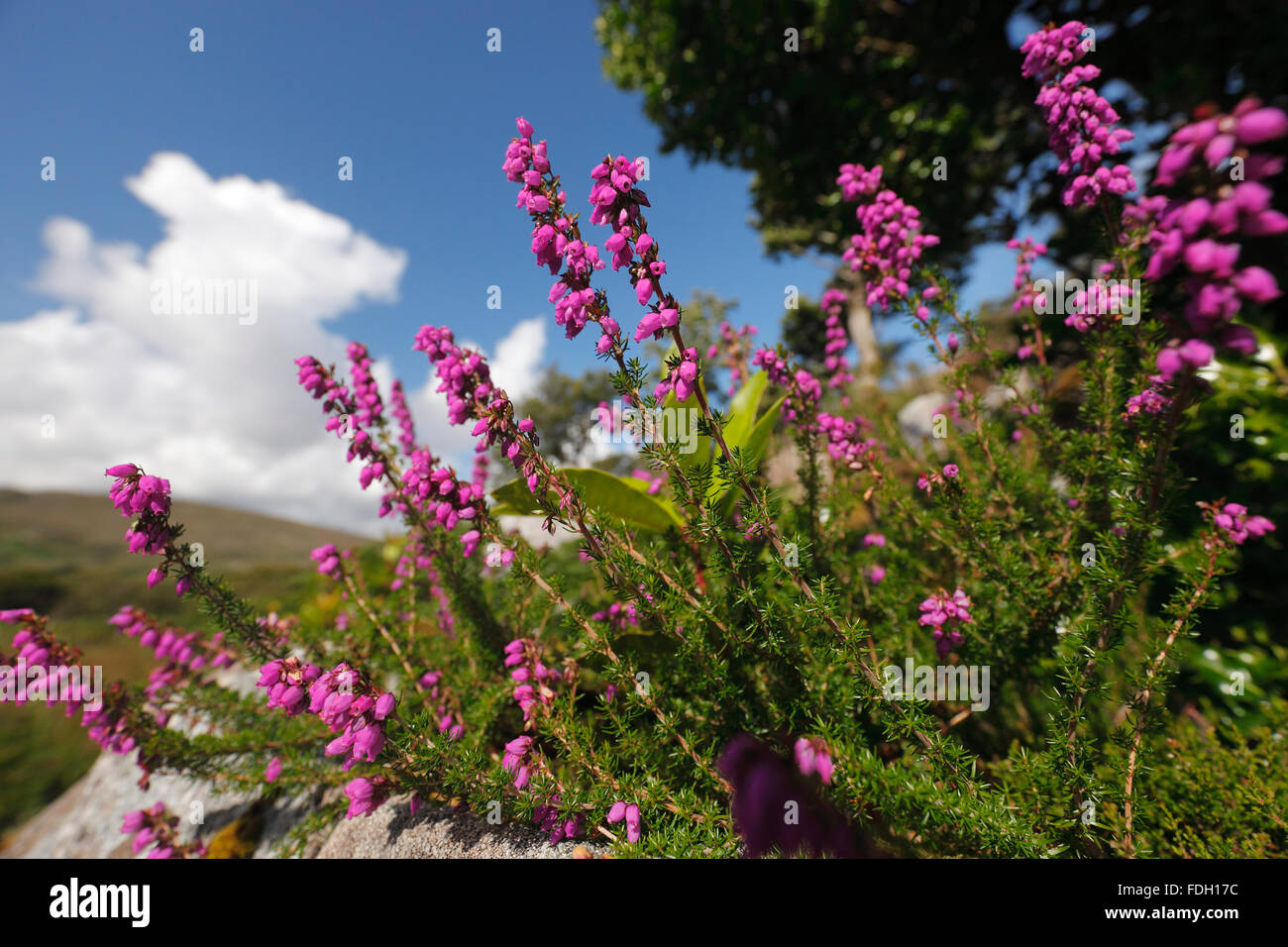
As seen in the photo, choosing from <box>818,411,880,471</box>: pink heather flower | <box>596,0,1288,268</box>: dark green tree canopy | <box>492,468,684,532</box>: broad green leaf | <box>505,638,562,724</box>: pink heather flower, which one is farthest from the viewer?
<box>596,0,1288,268</box>: dark green tree canopy

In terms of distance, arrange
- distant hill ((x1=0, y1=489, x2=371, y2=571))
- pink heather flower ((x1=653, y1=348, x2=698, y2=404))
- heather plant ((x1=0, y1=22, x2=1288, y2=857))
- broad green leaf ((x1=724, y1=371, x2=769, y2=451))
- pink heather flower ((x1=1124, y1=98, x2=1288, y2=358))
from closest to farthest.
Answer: pink heather flower ((x1=1124, y1=98, x2=1288, y2=358)) < pink heather flower ((x1=653, y1=348, x2=698, y2=404)) < heather plant ((x1=0, y1=22, x2=1288, y2=857)) < broad green leaf ((x1=724, y1=371, x2=769, y2=451)) < distant hill ((x1=0, y1=489, x2=371, y2=571))

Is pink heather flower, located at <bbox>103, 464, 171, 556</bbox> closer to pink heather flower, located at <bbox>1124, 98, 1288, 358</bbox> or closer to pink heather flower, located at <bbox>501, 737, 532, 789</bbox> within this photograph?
pink heather flower, located at <bbox>501, 737, 532, 789</bbox>

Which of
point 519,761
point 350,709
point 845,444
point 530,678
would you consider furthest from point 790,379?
point 350,709

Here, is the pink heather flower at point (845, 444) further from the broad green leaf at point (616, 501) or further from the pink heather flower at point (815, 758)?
the pink heather flower at point (815, 758)

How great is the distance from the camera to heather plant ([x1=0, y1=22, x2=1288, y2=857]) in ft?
4.32

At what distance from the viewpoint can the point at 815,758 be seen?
136cm

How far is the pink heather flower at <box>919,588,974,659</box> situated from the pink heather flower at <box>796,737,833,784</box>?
2.13ft

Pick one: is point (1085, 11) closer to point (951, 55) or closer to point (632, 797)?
point (951, 55)

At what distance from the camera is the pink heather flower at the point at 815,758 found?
1.34 meters

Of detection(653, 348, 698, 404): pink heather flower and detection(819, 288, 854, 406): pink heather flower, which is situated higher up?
detection(819, 288, 854, 406): pink heather flower

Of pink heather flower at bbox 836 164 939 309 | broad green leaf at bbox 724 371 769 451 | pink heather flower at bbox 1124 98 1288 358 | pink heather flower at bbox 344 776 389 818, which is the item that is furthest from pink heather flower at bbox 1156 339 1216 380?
pink heather flower at bbox 344 776 389 818

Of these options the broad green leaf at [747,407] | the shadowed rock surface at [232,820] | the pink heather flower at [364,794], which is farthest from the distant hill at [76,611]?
the broad green leaf at [747,407]
